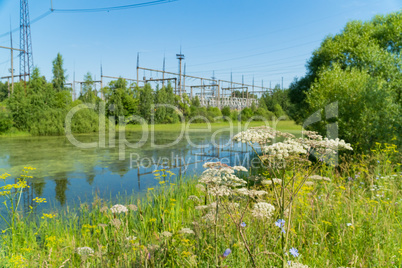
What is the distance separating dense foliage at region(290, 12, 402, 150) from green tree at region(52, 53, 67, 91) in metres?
24.3

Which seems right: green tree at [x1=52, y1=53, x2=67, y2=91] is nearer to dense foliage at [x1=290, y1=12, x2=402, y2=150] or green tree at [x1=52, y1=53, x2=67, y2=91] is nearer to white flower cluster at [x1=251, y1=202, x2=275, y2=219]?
dense foliage at [x1=290, y1=12, x2=402, y2=150]

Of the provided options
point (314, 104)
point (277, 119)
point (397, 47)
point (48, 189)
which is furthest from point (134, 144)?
point (277, 119)

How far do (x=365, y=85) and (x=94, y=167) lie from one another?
323 inches

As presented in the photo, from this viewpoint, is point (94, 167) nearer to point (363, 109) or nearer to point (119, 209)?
point (119, 209)

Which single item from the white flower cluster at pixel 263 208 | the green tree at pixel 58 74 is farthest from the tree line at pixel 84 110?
the white flower cluster at pixel 263 208

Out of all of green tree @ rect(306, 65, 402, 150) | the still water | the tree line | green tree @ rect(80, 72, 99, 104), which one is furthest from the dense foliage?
green tree @ rect(80, 72, 99, 104)

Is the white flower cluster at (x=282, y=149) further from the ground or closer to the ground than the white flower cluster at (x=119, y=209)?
further from the ground

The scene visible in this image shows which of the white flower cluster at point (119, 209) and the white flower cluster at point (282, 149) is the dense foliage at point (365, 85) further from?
the white flower cluster at point (119, 209)

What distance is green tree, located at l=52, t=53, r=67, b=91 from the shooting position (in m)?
26.9

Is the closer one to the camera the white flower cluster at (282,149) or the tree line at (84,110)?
the white flower cluster at (282,149)

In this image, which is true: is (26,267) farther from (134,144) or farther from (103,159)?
(134,144)

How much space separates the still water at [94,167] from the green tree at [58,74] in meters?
15.9

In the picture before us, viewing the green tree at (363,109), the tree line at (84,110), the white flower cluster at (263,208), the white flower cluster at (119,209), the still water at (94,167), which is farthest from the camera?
the tree line at (84,110)

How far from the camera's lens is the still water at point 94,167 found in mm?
6293
